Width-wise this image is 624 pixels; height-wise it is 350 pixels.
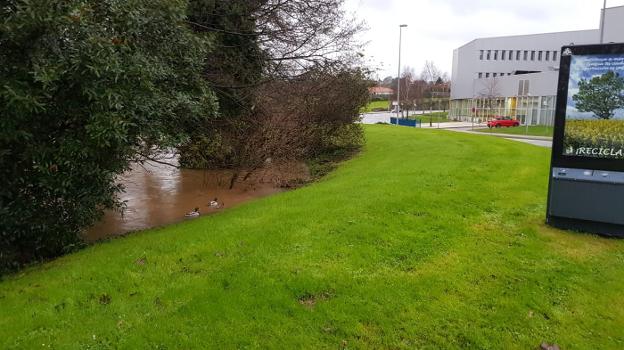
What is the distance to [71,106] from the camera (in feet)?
20.9

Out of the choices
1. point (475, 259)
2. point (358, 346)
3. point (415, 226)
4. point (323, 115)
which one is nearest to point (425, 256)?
point (475, 259)

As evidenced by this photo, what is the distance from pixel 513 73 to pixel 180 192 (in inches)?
2573

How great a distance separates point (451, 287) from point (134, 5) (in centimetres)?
575

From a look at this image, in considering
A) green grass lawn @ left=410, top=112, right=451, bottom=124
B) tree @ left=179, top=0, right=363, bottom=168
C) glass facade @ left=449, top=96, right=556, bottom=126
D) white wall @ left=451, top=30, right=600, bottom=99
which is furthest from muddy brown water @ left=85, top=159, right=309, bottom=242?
white wall @ left=451, top=30, right=600, bottom=99

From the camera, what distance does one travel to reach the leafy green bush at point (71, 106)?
230 inches

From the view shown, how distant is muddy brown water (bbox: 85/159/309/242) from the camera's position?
10.7 m

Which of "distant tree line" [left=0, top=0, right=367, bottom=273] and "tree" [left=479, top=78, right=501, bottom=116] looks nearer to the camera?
"distant tree line" [left=0, top=0, right=367, bottom=273]

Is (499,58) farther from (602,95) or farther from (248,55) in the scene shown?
(602,95)

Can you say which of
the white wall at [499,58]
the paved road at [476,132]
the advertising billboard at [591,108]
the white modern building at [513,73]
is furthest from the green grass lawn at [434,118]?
the advertising billboard at [591,108]

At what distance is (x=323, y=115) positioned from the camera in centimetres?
1948

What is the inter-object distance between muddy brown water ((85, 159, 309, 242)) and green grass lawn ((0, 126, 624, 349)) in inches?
129

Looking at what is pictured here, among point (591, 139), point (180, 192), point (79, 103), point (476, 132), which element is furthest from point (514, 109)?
point (79, 103)

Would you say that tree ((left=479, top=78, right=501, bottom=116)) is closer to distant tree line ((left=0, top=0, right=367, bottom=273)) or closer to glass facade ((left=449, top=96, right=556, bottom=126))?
glass facade ((left=449, top=96, right=556, bottom=126))

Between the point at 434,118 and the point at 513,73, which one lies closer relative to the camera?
the point at 513,73
